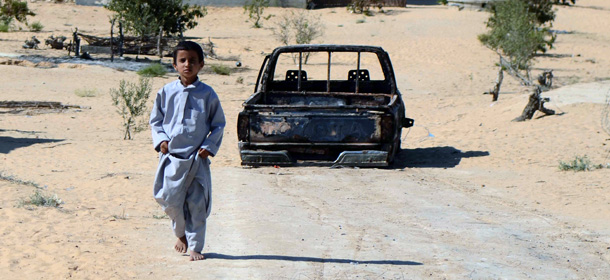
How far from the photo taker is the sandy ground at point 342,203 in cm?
544

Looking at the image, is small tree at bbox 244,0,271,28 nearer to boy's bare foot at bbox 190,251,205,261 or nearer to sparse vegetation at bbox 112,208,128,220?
sparse vegetation at bbox 112,208,128,220

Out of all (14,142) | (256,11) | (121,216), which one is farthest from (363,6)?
(121,216)

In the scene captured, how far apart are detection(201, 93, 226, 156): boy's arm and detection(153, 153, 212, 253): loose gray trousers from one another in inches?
4.1

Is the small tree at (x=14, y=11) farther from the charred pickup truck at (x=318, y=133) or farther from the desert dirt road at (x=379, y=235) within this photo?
the desert dirt road at (x=379, y=235)

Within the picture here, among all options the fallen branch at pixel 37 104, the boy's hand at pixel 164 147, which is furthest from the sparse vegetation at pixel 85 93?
the boy's hand at pixel 164 147

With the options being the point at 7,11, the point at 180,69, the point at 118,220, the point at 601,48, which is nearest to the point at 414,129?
the point at 118,220

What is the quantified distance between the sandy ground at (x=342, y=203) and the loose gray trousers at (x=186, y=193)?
24cm

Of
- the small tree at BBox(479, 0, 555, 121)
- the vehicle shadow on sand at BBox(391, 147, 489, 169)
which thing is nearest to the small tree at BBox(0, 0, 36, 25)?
the small tree at BBox(479, 0, 555, 121)

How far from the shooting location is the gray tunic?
16.6 feet

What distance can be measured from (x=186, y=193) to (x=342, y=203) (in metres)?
2.90

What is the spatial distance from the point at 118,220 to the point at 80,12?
36241 mm

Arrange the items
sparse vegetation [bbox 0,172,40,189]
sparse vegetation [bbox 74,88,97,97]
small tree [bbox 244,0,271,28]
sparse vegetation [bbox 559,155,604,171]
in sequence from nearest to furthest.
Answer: sparse vegetation [bbox 0,172,40,189], sparse vegetation [bbox 559,155,604,171], sparse vegetation [bbox 74,88,97,97], small tree [bbox 244,0,271,28]

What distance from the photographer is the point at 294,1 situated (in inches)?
1726

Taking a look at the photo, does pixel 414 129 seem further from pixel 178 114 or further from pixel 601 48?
pixel 601 48
